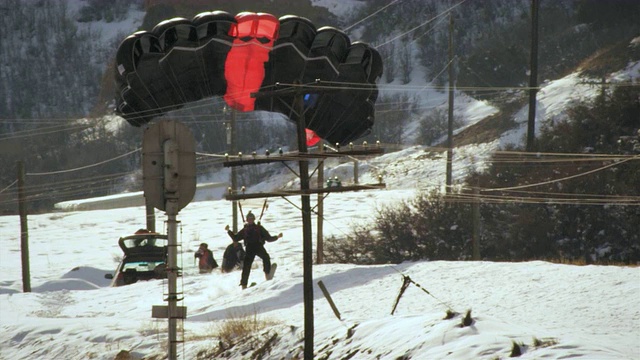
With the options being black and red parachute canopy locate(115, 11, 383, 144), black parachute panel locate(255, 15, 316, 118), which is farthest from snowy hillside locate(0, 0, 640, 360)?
black parachute panel locate(255, 15, 316, 118)

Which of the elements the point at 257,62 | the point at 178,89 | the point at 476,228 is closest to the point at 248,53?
the point at 257,62

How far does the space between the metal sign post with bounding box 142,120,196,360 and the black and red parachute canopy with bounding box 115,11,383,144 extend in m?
7.78

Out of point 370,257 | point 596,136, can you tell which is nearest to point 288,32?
point 370,257

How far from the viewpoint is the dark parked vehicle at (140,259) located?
88.0ft

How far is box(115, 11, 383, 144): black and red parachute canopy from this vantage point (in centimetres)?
2077

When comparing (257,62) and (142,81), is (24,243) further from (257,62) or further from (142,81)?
(257,62)

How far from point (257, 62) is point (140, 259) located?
829 centimetres

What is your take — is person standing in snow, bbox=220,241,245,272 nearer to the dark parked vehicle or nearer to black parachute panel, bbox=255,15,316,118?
the dark parked vehicle

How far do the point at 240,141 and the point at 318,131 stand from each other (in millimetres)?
61569

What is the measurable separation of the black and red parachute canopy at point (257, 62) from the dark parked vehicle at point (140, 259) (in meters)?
6.48

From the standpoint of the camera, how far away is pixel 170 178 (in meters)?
12.7

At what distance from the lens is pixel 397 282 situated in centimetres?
2100

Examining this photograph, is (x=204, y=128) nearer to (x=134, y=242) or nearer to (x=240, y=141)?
(x=240, y=141)

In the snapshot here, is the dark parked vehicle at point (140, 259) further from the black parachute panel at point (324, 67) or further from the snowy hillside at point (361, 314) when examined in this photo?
the black parachute panel at point (324, 67)
